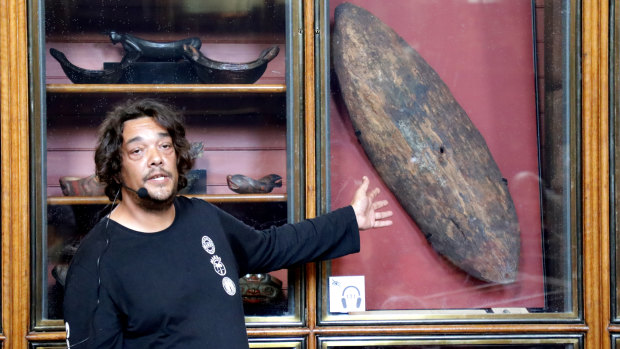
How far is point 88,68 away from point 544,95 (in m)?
1.76

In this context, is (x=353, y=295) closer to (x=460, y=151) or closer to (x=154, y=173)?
(x=460, y=151)

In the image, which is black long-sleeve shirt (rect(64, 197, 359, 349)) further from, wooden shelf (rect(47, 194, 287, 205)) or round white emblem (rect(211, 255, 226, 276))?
wooden shelf (rect(47, 194, 287, 205))

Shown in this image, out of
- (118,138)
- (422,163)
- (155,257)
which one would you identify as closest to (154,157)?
(118,138)

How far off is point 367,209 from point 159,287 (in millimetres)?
813

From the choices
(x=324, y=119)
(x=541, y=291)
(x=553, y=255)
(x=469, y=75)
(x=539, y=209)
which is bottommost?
(x=541, y=291)

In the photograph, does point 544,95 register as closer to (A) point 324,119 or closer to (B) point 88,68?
(A) point 324,119

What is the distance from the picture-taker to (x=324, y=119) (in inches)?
84.7

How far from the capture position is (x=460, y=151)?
2.25 metres

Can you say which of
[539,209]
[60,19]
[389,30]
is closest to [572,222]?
[539,209]

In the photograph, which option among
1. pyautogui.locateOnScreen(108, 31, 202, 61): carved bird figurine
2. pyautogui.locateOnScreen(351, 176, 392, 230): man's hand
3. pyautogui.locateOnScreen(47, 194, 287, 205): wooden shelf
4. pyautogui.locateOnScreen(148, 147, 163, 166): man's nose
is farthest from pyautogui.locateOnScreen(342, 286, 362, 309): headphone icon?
pyautogui.locateOnScreen(108, 31, 202, 61): carved bird figurine

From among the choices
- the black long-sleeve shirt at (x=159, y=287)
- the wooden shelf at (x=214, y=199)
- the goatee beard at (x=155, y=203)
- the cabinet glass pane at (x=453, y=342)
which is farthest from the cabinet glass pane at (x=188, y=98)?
the goatee beard at (x=155, y=203)

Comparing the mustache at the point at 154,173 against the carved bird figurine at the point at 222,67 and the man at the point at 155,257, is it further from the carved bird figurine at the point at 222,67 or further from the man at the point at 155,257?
the carved bird figurine at the point at 222,67

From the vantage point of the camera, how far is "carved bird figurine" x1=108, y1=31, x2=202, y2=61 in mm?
2191

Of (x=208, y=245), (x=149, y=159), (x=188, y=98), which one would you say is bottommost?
(x=208, y=245)
